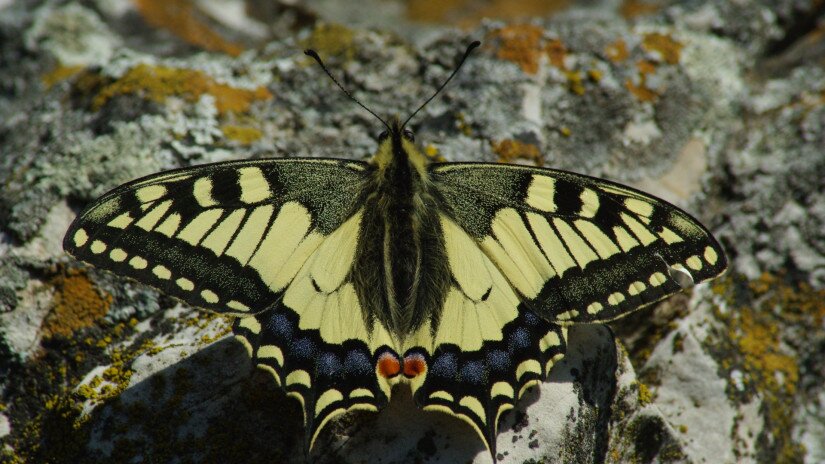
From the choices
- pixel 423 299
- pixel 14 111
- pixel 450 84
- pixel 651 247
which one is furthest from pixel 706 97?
pixel 14 111

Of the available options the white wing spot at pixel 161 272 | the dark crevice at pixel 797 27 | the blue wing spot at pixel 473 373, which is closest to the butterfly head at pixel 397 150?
the blue wing spot at pixel 473 373

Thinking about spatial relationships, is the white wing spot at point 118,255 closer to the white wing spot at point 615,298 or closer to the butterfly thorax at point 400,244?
the butterfly thorax at point 400,244

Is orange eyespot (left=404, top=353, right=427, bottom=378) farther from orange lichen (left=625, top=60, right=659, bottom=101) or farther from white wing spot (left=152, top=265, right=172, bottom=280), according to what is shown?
orange lichen (left=625, top=60, right=659, bottom=101)

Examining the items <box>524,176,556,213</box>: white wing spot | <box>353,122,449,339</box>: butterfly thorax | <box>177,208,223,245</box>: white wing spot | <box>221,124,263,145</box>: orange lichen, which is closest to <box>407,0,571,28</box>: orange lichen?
<box>221,124,263,145</box>: orange lichen

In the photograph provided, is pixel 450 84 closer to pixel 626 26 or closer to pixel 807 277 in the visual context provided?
pixel 626 26

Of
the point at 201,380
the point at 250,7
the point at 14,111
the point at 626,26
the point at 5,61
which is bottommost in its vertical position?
the point at 201,380
